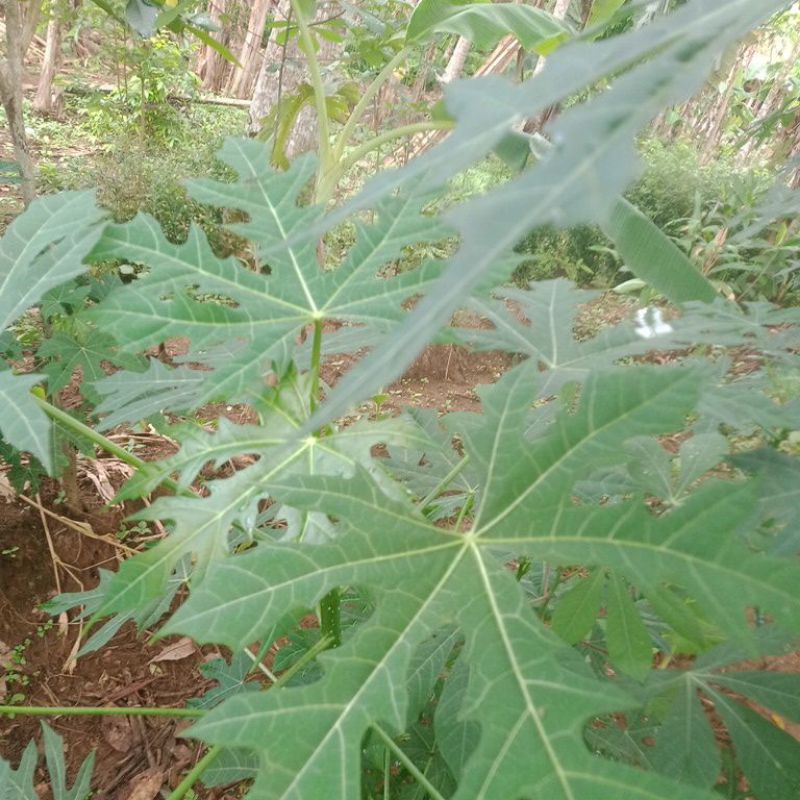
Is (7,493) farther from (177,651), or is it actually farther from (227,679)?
(227,679)

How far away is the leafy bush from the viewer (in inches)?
10.2

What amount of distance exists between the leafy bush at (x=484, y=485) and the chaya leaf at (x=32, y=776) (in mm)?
338

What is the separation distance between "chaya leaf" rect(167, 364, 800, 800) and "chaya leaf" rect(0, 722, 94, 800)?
1.65ft

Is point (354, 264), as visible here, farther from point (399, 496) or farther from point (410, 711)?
point (410, 711)

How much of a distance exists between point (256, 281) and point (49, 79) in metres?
6.81

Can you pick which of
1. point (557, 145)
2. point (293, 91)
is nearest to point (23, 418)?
point (557, 145)

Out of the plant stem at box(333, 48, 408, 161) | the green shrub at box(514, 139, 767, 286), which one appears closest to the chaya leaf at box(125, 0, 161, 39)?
the plant stem at box(333, 48, 408, 161)

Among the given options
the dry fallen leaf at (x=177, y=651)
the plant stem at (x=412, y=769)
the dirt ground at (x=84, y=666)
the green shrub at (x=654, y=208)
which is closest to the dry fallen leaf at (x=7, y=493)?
the dirt ground at (x=84, y=666)

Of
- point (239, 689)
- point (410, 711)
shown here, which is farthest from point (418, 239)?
point (239, 689)

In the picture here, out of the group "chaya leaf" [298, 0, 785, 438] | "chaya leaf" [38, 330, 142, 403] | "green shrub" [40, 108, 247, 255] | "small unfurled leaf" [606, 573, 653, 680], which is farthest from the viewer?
"green shrub" [40, 108, 247, 255]

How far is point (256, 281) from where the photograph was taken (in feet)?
2.37

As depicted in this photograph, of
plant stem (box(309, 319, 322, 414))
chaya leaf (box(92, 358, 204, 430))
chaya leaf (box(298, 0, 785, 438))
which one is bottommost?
chaya leaf (box(92, 358, 204, 430))

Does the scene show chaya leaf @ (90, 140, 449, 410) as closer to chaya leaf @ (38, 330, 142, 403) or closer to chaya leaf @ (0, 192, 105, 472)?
chaya leaf @ (0, 192, 105, 472)

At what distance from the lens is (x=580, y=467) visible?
21.5 inches
